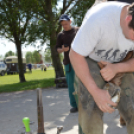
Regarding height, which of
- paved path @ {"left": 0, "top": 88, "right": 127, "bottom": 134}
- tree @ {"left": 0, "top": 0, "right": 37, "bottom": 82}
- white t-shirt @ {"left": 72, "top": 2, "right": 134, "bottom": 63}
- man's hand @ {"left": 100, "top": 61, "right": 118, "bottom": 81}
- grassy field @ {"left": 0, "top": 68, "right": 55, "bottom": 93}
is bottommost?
grassy field @ {"left": 0, "top": 68, "right": 55, "bottom": 93}

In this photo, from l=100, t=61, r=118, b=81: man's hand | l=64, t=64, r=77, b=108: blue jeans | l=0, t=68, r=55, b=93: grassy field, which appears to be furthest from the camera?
l=0, t=68, r=55, b=93: grassy field

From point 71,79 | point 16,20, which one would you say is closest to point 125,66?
point 71,79

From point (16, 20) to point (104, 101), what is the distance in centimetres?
1300

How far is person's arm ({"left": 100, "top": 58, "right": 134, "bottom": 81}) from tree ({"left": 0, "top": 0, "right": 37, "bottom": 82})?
391 inches

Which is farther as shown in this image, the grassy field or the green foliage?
the green foliage

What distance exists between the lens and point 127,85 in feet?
7.29

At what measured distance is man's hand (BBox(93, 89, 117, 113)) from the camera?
6.27 ft

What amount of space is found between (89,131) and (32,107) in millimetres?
4078

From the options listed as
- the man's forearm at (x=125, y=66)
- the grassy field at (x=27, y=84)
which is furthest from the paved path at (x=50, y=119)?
the grassy field at (x=27, y=84)

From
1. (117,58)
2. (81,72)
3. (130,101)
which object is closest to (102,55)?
(117,58)

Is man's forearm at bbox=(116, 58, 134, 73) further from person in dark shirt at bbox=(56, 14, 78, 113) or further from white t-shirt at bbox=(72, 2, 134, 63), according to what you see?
person in dark shirt at bbox=(56, 14, 78, 113)

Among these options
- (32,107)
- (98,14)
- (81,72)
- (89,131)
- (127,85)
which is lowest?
(32,107)

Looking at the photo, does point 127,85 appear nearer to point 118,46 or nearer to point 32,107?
point 118,46

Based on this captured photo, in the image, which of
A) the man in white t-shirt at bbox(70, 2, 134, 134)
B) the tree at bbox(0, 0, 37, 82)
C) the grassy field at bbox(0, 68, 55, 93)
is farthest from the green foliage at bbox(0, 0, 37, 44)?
the man in white t-shirt at bbox(70, 2, 134, 134)
